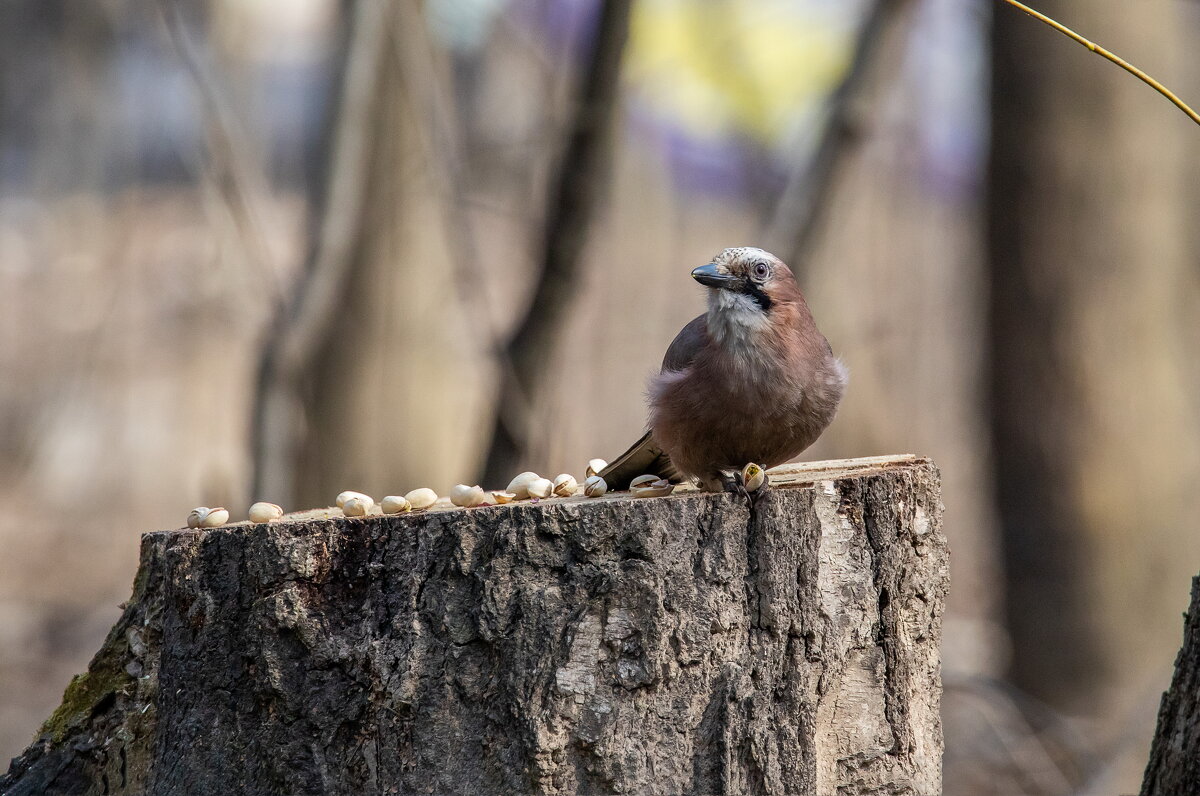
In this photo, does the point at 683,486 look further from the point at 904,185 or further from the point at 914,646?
the point at 904,185

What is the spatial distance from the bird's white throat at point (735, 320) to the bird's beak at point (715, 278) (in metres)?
0.02

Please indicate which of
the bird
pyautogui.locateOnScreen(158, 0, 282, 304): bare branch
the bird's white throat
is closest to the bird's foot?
the bird

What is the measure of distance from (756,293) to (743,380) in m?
0.33

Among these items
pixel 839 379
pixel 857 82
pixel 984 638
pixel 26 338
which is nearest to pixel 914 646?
pixel 839 379

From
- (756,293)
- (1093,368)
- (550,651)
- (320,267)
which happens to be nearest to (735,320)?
(756,293)

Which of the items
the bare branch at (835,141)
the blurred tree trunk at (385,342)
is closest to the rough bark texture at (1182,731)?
the bare branch at (835,141)

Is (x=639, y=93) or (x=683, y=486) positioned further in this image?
(x=639, y=93)

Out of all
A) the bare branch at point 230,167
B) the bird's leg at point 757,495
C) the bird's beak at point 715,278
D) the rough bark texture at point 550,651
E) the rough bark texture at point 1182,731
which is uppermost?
the bare branch at point 230,167

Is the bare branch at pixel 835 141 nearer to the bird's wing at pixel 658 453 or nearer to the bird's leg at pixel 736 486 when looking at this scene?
the bird's wing at pixel 658 453

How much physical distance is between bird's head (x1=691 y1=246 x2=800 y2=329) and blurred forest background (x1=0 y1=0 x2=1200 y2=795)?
0.41 metres

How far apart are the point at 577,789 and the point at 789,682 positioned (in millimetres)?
576

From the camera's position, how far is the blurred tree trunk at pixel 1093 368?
689 cm

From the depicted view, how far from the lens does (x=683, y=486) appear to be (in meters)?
3.69

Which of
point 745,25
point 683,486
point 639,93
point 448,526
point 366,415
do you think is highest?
point 745,25
